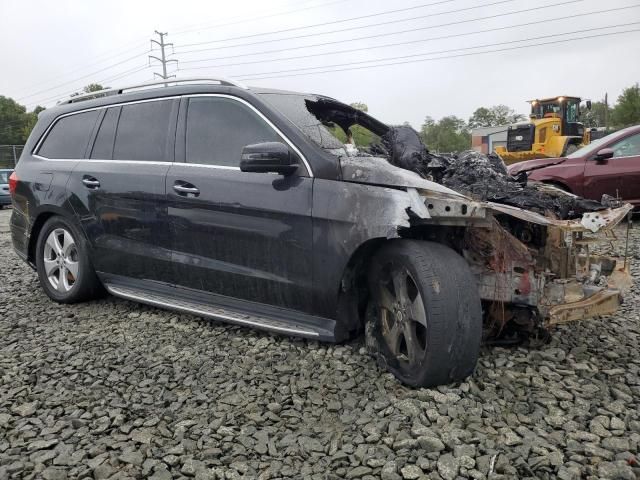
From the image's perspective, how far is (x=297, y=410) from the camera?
2703 millimetres

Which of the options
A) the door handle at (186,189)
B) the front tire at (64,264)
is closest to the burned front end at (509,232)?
the door handle at (186,189)

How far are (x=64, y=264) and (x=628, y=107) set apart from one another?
47132mm

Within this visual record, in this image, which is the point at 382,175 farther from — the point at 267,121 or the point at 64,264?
the point at 64,264

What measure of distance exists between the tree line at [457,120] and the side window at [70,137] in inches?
646

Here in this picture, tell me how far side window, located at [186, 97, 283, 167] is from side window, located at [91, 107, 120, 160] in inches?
34.9

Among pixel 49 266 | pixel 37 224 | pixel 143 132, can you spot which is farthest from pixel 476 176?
pixel 37 224

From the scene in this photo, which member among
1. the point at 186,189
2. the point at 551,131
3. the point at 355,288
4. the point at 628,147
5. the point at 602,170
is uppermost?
the point at 551,131

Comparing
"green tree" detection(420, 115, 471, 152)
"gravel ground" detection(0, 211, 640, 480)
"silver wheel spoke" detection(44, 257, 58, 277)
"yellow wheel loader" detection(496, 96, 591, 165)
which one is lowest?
"gravel ground" detection(0, 211, 640, 480)

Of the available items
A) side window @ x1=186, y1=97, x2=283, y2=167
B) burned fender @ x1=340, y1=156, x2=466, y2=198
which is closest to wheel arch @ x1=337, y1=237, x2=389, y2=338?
burned fender @ x1=340, y1=156, x2=466, y2=198

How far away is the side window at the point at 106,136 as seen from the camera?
4320mm

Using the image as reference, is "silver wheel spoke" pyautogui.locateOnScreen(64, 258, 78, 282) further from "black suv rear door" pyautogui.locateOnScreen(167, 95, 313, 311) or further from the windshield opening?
the windshield opening

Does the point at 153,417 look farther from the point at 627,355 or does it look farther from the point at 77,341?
the point at 627,355

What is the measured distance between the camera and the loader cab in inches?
683

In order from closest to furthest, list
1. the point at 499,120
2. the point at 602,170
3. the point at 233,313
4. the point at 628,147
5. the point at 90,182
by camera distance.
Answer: the point at 233,313 → the point at 90,182 → the point at 602,170 → the point at 628,147 → the point at 499,120
